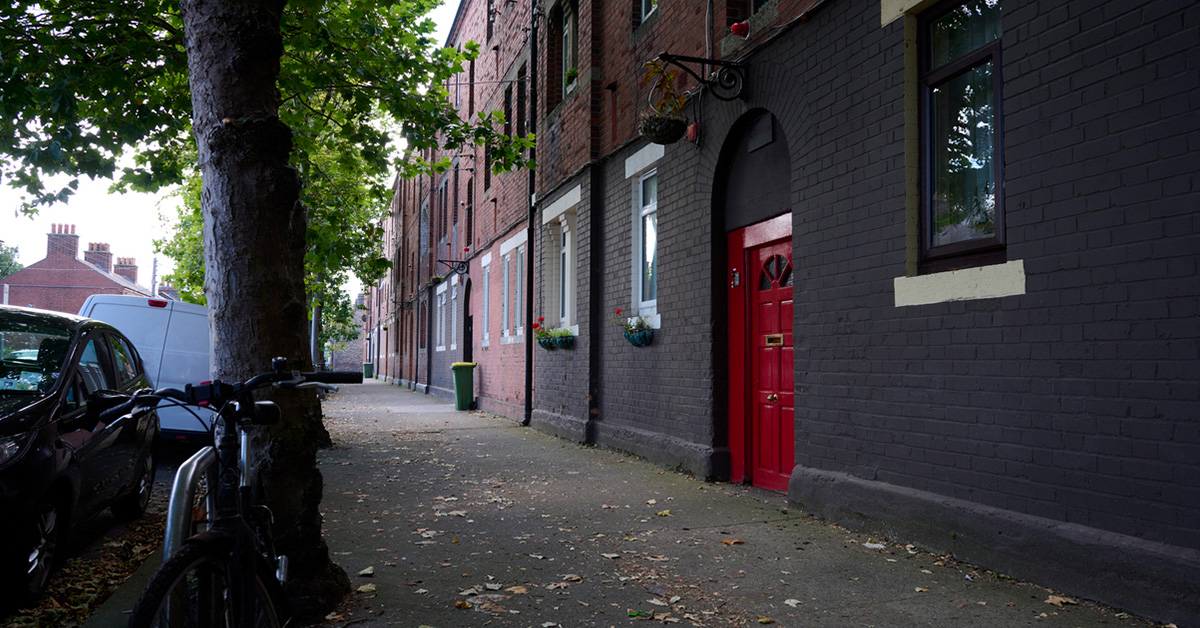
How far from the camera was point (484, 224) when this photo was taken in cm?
2055

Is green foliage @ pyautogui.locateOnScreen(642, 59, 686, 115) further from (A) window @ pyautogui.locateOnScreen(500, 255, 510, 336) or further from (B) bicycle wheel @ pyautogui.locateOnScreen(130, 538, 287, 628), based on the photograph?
(A) window @ pyautogui.locateOnScreen(500, 255, 510, 336)

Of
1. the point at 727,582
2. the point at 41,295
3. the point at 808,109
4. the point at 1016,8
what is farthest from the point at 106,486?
the point at 41,295

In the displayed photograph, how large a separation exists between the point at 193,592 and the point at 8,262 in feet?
290

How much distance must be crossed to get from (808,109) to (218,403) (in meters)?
5.74

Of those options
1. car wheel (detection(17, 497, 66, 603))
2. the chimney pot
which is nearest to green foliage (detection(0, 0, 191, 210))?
car wheel (detection(17, 497, 66, 603))

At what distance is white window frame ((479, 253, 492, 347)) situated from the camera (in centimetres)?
1962

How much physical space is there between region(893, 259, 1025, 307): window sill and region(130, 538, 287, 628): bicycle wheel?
4.34 meters

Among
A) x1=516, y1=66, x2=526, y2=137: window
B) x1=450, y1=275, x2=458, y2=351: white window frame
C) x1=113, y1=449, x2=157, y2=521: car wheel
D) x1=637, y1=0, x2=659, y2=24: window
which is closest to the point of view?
x1=113, y1=449, x2=157, y2=521: car wheel

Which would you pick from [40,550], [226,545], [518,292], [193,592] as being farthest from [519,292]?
[193,592]

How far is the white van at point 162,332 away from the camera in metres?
10.4

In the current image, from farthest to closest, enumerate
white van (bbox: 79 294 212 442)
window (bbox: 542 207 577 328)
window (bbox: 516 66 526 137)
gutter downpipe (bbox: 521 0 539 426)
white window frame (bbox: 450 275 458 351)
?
white window frame (bbox: 450 275 458 351)
window (bbox: 516 66 526 137)
gutter downpipe (bbox: 521 0 539 426)
window (bbox: 542 207 577 328)
white van (bbox: 79 294 212 442)

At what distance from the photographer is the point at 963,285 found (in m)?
5.35

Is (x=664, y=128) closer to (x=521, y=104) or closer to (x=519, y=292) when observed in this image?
(x=519, y=292)

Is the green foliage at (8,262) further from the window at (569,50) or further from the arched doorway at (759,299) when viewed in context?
the arched doorway at (759,299)
